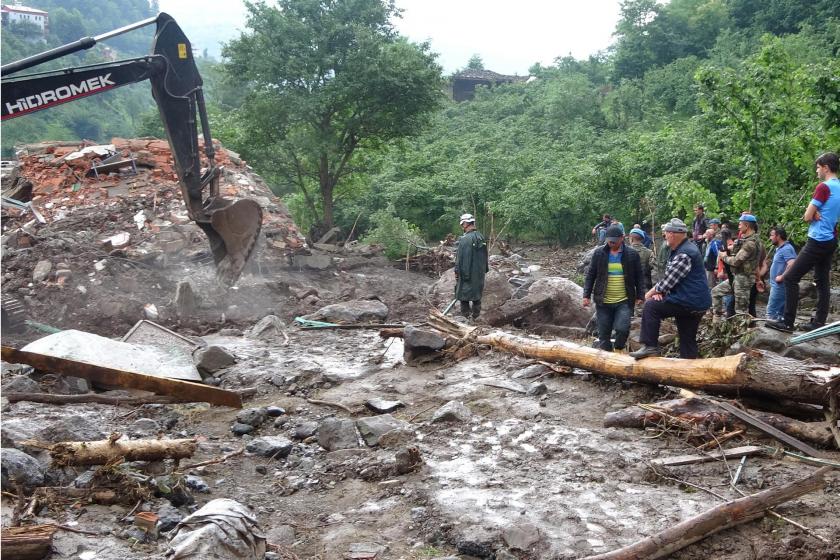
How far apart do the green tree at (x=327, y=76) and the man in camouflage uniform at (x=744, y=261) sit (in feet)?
38.3

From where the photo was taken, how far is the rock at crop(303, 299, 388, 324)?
35.9 feet

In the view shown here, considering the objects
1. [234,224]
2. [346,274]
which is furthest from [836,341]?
[346,274]

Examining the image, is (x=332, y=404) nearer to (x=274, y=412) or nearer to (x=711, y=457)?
(x=274, y=412)

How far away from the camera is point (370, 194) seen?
26719 millimetres

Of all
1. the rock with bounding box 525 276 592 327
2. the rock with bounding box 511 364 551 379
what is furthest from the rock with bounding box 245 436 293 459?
the rock with bounding box 525 276 592 327

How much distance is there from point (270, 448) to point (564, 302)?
571cm

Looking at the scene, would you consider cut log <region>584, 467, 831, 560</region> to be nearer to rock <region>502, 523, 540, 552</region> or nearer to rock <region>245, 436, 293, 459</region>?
rock <region>502, 523, 540, 552</region>

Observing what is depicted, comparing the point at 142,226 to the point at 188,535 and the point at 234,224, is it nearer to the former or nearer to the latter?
the point at 234,224

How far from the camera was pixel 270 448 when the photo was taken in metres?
5.95

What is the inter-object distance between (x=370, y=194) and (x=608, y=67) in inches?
815

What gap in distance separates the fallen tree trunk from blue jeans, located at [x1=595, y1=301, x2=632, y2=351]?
0.49 meters

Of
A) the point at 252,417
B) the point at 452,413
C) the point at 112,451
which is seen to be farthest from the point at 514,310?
the point at 112,451

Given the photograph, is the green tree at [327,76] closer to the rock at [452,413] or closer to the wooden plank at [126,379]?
the wooden plank at [126,379]

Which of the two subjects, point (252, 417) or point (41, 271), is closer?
point (252, 417)
